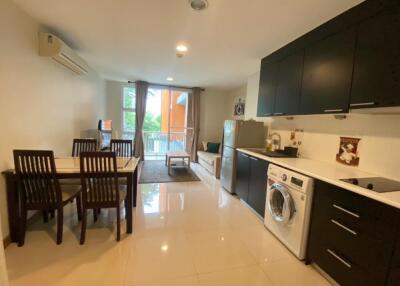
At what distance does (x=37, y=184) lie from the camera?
194 cm

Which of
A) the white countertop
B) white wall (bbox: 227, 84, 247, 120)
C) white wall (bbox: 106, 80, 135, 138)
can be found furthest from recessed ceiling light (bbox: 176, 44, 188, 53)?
white wall (bbox: 106, 80, 135, 138)

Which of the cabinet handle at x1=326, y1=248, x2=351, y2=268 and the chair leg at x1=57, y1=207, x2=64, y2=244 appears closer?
the cabinet handle at x1=326, y1=248, x2=351, y2=268

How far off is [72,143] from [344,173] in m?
3.91

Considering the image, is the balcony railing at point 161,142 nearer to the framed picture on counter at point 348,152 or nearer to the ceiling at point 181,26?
the ceiling at point 181,26

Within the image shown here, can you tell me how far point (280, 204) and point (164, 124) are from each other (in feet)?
16.5

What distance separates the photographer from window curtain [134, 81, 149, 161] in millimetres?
5621

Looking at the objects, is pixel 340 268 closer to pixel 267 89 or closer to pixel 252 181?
pixel 252 181

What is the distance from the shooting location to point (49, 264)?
1.74 metres

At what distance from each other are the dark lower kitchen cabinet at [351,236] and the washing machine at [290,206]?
2.8 inches

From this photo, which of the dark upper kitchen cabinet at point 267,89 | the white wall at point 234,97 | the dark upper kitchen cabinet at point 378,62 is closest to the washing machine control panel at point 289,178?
the dark upper kitchen cabinet at point 378,62

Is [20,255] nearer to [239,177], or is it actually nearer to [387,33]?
[239,177]

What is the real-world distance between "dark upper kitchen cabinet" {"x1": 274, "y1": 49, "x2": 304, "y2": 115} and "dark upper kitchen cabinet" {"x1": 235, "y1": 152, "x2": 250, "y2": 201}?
0.89 meters

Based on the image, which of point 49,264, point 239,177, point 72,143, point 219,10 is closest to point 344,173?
point 239,177

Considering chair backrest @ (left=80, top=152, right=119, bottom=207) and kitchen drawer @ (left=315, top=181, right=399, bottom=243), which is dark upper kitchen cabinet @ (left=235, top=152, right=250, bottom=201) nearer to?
kitchen drawer @ (left=315, top=181, right=399, bottom=243)
